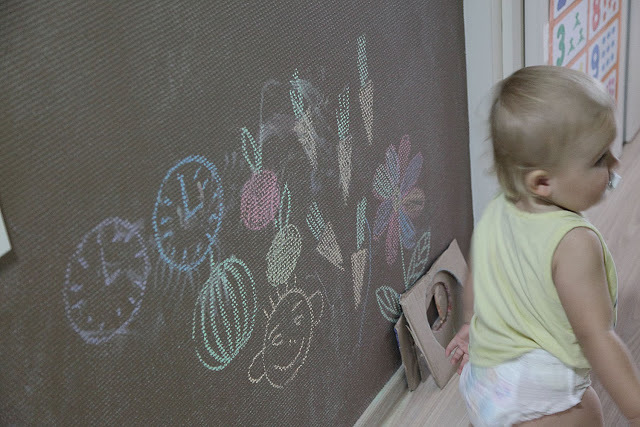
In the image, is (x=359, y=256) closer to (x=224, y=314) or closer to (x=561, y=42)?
(x=224, y=314)

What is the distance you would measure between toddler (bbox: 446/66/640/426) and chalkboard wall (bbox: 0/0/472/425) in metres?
0.37

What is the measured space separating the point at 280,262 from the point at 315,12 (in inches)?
18.4

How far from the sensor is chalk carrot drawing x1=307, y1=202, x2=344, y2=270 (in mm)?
1453

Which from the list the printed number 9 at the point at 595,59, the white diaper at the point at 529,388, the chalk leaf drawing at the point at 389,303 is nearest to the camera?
the white diaper at the point at 529,388

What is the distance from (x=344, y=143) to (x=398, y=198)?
0.96ft

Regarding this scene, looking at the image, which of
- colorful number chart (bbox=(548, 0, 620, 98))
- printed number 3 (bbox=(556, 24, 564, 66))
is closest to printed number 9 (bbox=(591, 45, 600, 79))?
colorful number chart (bbox=(548, 0, 620, 98))

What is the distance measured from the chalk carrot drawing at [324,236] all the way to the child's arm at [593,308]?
50cm

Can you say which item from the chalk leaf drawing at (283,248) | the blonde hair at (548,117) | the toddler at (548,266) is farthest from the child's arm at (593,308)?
the chalk leaf drawing at (283,248)

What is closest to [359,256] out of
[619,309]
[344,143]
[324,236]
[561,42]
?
[324,236]

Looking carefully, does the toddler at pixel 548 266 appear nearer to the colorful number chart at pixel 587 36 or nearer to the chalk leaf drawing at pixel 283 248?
the chalk leaf drawing at pixel 283 248

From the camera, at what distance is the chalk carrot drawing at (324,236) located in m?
1.45

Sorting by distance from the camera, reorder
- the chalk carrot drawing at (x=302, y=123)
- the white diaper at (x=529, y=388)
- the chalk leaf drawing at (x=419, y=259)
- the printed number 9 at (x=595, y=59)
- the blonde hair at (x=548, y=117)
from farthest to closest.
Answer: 1. the printed number 9 at (x=595, y=59)
2. the chalk leaf drawing at (x=419, y=259)
3. the chalk carrot drawing at (x=302, y=123)
4. the white diaper at (x=529, y=388)
5. the blonde hair at (x=548, y=117)

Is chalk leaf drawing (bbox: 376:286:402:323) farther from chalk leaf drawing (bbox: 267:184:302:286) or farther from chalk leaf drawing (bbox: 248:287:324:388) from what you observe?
chalk leaf drawing (bbox: 267:184:302:286)

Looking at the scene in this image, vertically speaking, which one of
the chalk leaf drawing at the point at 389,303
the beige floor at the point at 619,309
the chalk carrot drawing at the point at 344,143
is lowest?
the beige floor at the point at 619,309
